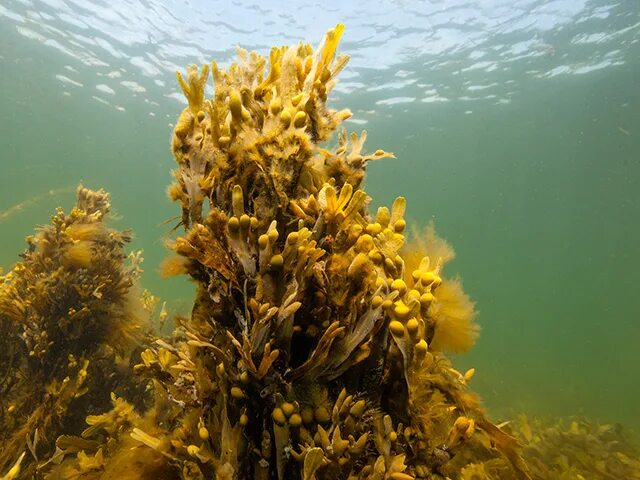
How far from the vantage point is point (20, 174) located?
60438 mm

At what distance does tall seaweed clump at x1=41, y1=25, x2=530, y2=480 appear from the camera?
1442 mm

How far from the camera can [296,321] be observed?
166 cm

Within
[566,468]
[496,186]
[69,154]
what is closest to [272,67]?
[566,468]

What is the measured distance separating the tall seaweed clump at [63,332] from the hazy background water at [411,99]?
9.33 feet

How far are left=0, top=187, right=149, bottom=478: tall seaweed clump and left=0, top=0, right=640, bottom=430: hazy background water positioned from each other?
9.33ft

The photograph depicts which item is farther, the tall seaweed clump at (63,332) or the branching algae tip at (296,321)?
the tall seaweed clump at (63,332)

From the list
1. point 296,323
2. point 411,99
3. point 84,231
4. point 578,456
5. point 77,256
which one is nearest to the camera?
point 296,323

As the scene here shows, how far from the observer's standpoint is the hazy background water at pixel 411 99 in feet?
56.3

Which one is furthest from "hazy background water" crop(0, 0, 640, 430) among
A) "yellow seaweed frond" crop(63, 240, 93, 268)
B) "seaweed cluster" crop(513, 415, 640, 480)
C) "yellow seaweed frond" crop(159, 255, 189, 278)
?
"seaweed cluster" crop(513, 415, 640, 480)

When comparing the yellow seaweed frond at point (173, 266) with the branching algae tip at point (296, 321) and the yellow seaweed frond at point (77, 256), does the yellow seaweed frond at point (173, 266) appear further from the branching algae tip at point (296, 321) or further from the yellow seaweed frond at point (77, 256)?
the yellow seaweed frond at point (77, 256)

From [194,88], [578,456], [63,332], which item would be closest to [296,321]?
[194,88]

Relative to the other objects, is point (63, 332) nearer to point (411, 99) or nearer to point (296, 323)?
point (296, 323)

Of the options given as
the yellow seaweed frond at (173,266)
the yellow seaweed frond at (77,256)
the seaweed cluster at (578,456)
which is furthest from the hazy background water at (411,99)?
the seaweed cluster at (578,456)

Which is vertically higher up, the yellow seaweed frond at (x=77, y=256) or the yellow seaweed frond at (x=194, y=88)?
the yellow seaweed frond at (x=194, y=88)
